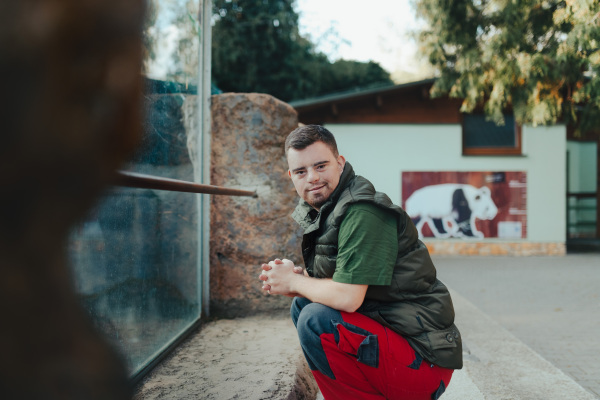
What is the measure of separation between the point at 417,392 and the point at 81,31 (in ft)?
6.25

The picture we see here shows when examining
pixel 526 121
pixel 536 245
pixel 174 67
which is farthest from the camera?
pixel 536 245

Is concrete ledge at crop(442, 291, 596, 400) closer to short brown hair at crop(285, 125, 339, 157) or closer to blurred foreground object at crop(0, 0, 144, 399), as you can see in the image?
short brown hair at crop(285, 125, 339, 157)

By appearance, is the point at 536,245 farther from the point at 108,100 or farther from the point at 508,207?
the point at 108,100

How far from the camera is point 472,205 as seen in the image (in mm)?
11789

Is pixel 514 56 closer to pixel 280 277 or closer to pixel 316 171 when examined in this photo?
pixel 316 171

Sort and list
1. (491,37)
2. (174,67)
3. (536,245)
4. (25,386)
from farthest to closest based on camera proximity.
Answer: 1. (536,245)
2. (491,37)
3. (174,67)
4. (25,386)

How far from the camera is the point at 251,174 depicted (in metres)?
3.88

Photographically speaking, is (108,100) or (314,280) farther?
(314,280)

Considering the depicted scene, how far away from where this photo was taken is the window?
12.0 m

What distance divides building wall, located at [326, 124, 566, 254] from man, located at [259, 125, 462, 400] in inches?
386

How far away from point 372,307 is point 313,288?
0.24 metres

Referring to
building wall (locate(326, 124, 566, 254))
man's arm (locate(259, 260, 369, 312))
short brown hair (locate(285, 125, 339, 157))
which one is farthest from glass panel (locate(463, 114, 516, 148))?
→ man's arm (locate(259, 260, 369, 312))

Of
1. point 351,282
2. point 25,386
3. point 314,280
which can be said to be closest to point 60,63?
point 25,386

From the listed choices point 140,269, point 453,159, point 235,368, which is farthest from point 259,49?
point 235,368
